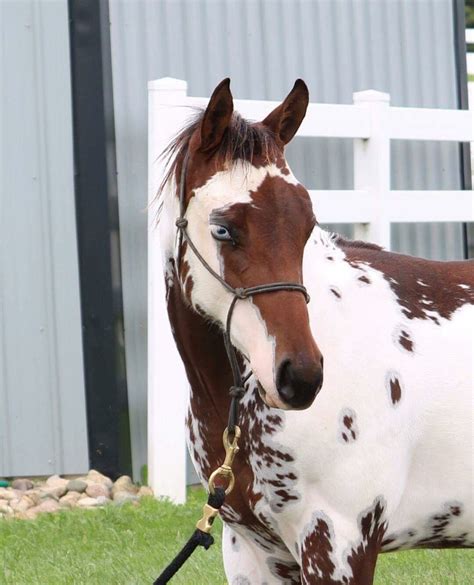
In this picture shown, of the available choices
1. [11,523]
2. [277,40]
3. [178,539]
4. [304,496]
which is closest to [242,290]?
[304,496]

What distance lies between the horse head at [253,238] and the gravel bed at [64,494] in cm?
341

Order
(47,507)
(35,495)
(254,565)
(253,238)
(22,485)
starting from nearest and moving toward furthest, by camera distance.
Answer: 1. (253,238)
2. (254,565)
3. (47,507)
4. (35,495)
5. (22,485)

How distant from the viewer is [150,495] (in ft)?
21.8

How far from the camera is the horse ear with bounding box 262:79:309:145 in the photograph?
3324 mm

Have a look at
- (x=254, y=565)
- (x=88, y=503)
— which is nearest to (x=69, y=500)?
(x=88, y=503)

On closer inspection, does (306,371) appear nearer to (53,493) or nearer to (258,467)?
(258,467)

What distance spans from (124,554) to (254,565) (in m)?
1.96

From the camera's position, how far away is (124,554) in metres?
5.49

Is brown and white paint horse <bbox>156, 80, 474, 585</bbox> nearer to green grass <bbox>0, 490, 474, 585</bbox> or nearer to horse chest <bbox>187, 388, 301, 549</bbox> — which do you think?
horse chest <bbox>187, 388, 301, 549</bbox>

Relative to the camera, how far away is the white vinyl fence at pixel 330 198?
6566mm

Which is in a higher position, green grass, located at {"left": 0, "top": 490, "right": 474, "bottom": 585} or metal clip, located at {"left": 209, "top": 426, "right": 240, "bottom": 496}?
metal clip, located at {"left": 209, "top": 426, "right": 240, "bottom": 496}

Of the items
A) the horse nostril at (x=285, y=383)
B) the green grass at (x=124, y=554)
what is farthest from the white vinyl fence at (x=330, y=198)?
the horse nostril at (x=285, y=383)

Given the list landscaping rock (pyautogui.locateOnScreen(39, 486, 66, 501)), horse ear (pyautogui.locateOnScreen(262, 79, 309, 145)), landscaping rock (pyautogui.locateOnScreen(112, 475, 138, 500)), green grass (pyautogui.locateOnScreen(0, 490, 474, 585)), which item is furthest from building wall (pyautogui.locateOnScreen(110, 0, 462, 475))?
horse ear (pyautogui.locateOnScreen(262, 79, 309, 145))

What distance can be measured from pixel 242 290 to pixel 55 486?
13.1 ft
